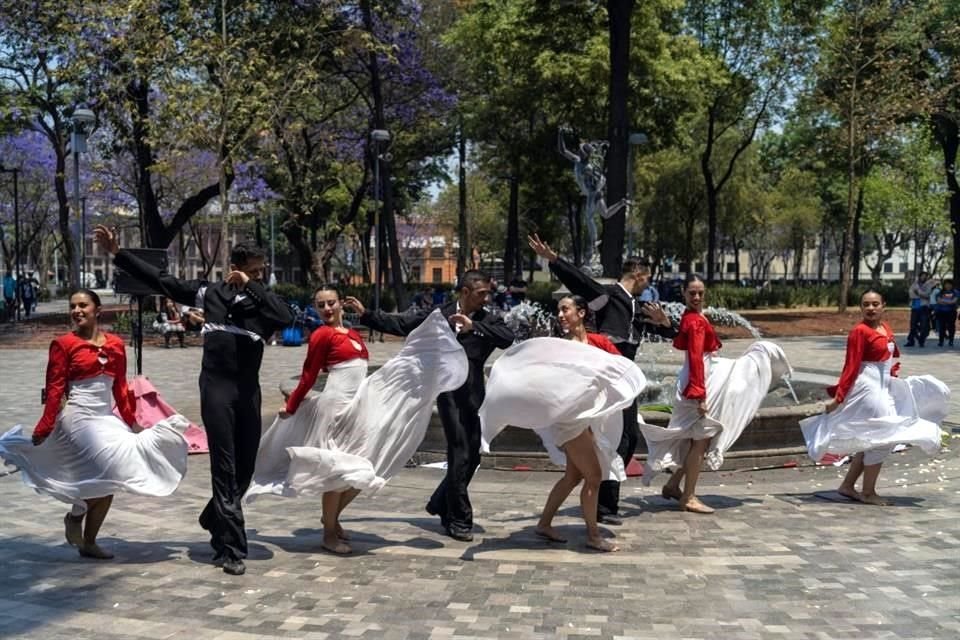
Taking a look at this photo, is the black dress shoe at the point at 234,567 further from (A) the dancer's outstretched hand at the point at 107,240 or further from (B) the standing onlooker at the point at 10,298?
(B) the standing onlooker at the point at 10,298

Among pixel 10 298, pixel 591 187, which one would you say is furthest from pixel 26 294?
pixel 591 187

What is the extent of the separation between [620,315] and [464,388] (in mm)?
1379

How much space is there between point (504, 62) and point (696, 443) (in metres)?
26.8

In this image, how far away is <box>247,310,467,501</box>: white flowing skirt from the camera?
6203mm

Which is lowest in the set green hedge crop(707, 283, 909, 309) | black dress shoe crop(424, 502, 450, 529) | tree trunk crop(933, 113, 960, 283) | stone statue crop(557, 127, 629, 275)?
black dress shoe crop(424, 502, 450, 529)

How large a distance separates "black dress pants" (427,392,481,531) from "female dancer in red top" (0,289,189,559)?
177cm

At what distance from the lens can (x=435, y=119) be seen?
3266 cm

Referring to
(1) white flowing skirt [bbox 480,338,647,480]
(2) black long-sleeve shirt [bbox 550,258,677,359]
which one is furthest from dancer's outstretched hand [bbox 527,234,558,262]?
(1) white flowing skirt [bbox 480,338,647,480]

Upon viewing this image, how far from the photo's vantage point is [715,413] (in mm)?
7609

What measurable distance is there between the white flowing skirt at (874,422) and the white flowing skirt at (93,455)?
511 centimetres

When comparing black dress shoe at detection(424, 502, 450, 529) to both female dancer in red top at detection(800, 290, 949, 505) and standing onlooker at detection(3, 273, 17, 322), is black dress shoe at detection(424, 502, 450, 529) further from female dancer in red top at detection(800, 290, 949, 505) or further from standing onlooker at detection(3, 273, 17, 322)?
standing onlooker at detection(3, 273, 17, 322)

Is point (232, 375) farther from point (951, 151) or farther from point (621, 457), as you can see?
point (951, 151)

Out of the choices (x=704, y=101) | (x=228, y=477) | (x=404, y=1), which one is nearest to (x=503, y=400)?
(x=228, y=477)

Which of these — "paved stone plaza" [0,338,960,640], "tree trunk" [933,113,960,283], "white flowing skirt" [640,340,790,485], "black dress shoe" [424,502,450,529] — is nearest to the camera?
"paved stone plaza" [0,338,960,640]
